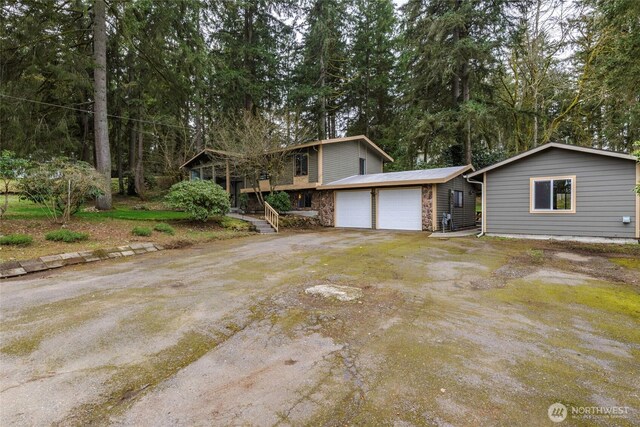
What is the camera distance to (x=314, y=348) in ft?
10.0

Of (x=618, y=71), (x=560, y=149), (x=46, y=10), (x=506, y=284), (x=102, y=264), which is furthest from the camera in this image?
(x=46, y=10)

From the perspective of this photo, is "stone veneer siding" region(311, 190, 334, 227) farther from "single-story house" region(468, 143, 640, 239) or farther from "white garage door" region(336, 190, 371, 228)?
"single-story house" region(468, 143, 640, 239)

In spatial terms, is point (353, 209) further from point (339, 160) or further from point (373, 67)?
point (373, 67)

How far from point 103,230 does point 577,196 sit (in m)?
15.5

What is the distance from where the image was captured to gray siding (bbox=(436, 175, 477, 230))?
13.7m

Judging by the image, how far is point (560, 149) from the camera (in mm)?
10203

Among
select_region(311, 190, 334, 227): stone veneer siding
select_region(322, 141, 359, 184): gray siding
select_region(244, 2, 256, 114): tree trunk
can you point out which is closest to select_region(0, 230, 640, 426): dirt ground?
select_region(311, 190, 334, 227): stone veneer siding

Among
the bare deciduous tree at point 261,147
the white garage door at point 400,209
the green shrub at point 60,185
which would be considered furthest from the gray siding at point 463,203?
the green shrub at point 60,185

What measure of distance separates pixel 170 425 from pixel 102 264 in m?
6.56

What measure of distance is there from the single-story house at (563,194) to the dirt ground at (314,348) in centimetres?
479

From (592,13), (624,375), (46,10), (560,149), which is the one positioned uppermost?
(592,13)

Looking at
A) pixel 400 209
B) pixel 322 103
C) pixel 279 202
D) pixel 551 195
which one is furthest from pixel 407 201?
pixel 322 103

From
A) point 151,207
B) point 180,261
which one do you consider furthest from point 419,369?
point 151,207

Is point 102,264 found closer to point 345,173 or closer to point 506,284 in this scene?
point 506,284
